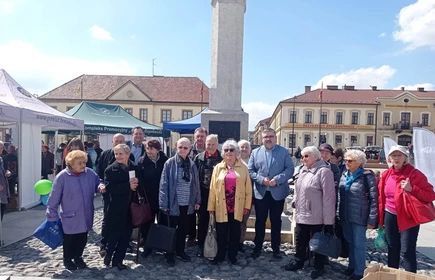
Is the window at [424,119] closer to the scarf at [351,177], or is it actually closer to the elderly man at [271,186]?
the elderly man at [271,186]

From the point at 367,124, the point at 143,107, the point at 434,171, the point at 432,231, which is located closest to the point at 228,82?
the point at 434,171

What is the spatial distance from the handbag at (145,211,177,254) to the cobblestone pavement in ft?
0.90

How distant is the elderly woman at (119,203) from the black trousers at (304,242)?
2.17 meters

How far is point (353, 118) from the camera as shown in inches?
1908

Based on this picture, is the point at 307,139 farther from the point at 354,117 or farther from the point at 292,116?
the point at 354,117

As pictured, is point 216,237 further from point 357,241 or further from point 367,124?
point 367,124

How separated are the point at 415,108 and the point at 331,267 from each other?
53.5 meters

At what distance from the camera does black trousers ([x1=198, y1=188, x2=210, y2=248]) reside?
4.67 m

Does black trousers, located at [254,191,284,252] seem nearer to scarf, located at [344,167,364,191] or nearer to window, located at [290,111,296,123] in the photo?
scarf, located at [344,167,364,191]

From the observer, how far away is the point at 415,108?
49.0m

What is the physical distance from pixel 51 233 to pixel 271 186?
2902 millimetres

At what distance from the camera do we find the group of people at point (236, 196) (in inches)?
147

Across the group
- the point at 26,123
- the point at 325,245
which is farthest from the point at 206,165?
the point at 26,123

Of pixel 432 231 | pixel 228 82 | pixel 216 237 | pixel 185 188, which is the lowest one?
pixel 432 231
